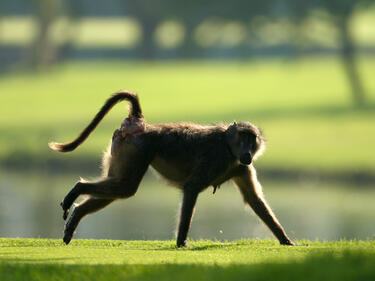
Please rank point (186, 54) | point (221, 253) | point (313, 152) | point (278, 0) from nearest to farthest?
point (221, 253)
point (313, 152)
point (278, 0)
point (186, 54)

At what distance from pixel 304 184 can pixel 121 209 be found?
669 centimetres

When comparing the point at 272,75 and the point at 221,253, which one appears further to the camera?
the point at 272,75

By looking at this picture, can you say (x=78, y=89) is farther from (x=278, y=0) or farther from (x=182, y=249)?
(x=182, y=249)

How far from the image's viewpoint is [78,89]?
56188 millimetres

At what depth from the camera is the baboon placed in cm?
1263

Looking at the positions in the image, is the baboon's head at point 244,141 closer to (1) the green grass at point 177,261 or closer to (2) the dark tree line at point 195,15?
(1) the green grass at point 177,261

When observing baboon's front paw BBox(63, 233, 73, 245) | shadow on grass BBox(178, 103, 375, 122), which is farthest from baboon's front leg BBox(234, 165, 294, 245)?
shadow on grass BBox(178, 103, 375, 122)

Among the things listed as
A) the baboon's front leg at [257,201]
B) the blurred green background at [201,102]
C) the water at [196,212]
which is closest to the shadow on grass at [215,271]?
the baboon's front leg at [257,201]

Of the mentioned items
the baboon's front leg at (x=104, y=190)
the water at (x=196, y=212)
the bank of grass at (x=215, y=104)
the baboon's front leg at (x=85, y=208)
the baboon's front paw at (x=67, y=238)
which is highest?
the baboon's front leg at (x=104, y=190)

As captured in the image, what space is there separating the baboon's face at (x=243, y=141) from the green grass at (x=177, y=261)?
1.05 m

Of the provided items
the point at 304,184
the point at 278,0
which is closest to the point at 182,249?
the point at 304,184

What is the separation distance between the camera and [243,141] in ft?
41.5

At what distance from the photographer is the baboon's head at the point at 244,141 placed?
496 inches

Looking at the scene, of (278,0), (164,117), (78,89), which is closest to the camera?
(164,117)
